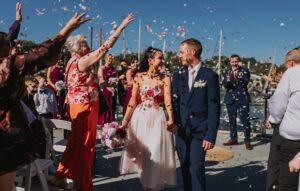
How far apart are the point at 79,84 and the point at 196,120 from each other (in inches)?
64.6

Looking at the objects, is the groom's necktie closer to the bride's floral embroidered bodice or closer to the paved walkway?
the bride's floral embroidered bodice

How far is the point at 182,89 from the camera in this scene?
4.91 metres

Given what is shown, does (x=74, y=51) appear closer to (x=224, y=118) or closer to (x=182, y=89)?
(x=182, y=89)

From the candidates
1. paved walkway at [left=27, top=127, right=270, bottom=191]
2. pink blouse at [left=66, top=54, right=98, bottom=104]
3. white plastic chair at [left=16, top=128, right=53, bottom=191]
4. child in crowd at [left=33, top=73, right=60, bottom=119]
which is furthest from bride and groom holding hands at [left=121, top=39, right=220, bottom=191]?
child in crowd at [left=33, top=73, right=60, bottom=119]

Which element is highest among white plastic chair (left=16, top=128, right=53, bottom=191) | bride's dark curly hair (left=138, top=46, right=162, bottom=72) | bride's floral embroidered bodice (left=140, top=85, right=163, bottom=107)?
bride's dark curly hair (left=138, top=46, right=162, bottom=72)

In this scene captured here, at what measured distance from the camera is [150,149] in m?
5.32

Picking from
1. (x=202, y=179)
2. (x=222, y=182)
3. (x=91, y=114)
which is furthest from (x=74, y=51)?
(x=222, y=182)

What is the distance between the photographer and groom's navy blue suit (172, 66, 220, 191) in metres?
4.61

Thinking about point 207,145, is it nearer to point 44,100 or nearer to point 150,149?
point 150,149

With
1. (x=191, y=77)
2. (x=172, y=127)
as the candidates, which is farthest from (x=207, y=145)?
(x=191, y=77)

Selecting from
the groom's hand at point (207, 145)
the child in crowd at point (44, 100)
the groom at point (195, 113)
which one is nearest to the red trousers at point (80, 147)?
the groom at point (195, 113)

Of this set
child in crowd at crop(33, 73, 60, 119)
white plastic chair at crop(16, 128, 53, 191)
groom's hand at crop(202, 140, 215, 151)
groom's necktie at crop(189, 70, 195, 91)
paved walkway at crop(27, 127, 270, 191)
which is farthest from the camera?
child in crowd at crop(33, 73, 60, 119)

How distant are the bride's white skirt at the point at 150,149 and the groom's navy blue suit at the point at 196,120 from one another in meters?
0.43

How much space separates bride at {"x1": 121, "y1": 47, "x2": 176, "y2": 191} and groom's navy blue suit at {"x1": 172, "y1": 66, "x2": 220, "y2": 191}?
407mm
